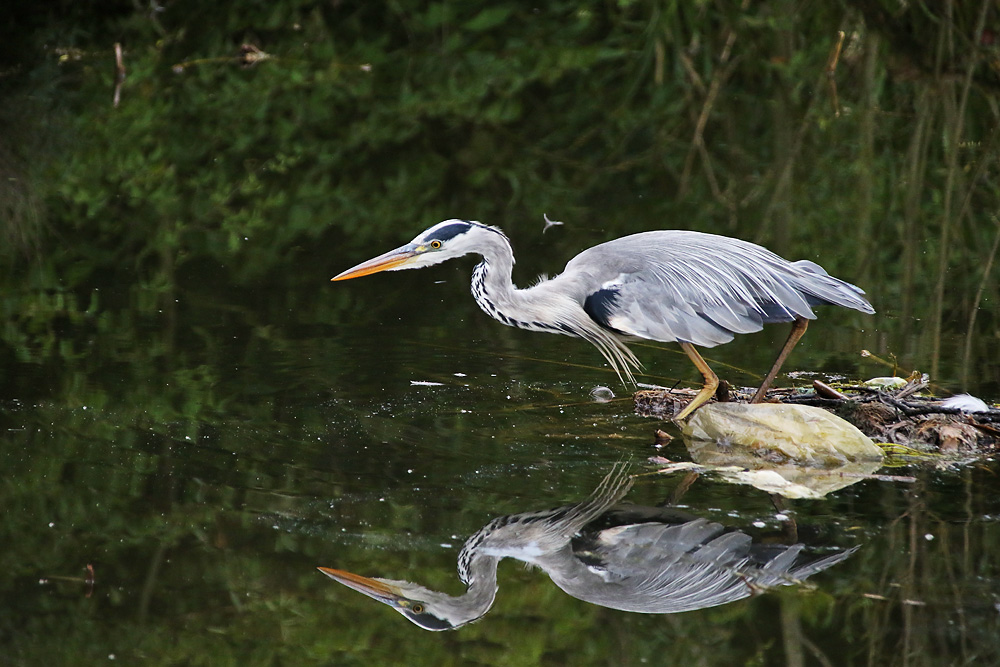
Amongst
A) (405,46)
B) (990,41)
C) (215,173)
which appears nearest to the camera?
(215,173)

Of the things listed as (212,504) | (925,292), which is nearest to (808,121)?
(925,292)

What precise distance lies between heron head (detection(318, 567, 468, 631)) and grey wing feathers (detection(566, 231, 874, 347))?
1.91 m

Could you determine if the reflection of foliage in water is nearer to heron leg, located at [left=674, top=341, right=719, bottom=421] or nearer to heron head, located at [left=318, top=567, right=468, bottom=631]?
heron leg, located at [left=674, top=341, right=719, bottom=421]

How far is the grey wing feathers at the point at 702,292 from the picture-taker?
549 centimetres

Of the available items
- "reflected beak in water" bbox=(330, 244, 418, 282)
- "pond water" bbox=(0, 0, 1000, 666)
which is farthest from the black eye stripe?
"pond water" bbox=(0, 0, 1000, 666)

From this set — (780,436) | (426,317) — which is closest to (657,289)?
(780,436)

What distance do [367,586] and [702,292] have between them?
2.25 meters

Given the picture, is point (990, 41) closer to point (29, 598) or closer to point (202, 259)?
point (202, 259)

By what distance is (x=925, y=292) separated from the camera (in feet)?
24.8

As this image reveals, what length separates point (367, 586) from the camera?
4020 mm

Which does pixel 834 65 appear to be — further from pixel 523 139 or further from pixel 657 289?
pixel 657 289

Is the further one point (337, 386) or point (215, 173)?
point (215, 173)

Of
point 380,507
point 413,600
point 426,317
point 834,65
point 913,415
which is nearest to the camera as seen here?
point 413,600

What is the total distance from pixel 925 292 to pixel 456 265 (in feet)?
9.72
